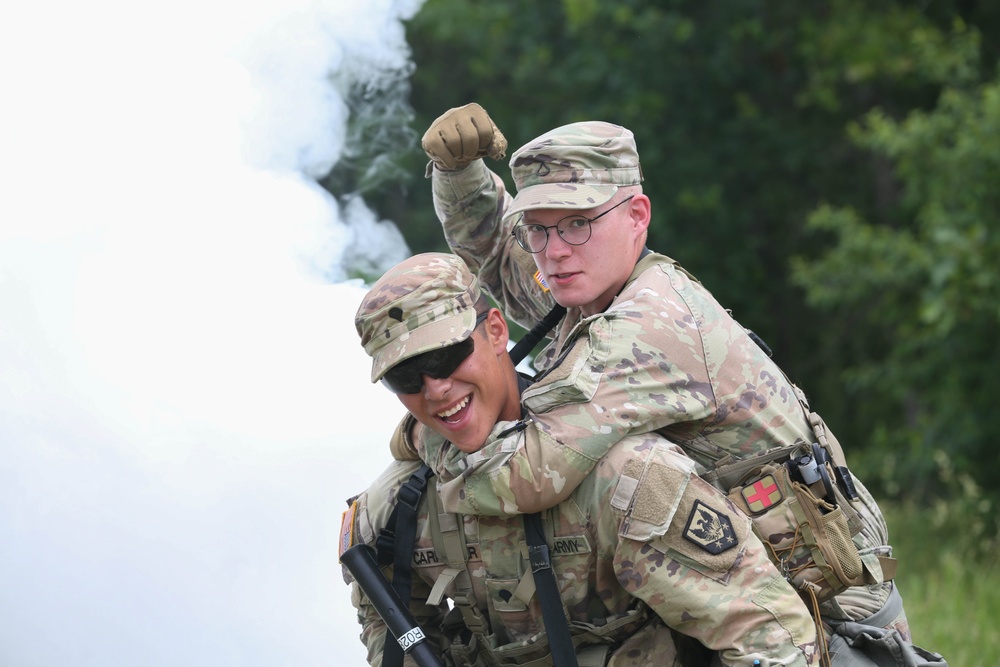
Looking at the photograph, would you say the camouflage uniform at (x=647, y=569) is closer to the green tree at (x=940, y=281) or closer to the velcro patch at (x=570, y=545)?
the velcro patch at (x=570, y=545)

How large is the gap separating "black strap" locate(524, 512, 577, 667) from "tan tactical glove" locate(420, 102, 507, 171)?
49.2 inches

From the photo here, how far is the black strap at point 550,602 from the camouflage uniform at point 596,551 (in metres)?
0.07

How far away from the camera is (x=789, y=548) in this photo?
10.5 feet

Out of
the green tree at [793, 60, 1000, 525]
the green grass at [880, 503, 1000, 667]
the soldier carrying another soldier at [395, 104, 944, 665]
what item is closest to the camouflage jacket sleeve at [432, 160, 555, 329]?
the soldier carrying another soldier at [395, 104, 944, 665]

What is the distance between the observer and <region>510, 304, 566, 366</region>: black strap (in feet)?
12.4

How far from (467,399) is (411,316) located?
0.85 feet

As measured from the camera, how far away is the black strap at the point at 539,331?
148 inches

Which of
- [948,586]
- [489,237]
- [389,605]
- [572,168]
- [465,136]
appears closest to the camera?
[389,605]

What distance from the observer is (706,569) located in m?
3.00

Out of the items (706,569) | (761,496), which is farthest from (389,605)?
(761,496)

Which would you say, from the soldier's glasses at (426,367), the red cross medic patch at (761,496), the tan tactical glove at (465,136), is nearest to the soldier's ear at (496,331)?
the soldier's glasses at (426,367)

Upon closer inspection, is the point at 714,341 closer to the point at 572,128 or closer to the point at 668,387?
the point at 668,387

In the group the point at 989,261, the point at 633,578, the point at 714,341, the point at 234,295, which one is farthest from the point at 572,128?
the point at 989,261

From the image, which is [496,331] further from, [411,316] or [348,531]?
[348,531]
